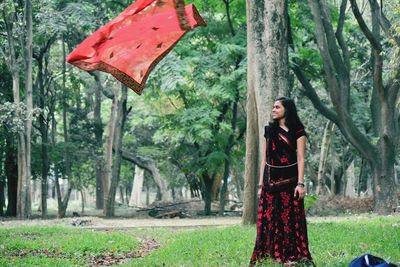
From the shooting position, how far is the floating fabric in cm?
712

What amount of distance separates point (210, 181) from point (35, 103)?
28.2ft

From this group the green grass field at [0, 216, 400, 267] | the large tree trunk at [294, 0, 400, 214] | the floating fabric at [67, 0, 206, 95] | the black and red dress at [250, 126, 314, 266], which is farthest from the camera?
the large tree trunk at [294, 0, 400, 214]

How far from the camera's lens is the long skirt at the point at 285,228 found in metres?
7.76

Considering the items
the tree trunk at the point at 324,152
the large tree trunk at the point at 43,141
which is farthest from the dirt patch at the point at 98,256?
the tree trunk at the point at 324,152

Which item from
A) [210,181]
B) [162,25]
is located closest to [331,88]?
[210,181]

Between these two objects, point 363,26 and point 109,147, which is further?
point 109,147

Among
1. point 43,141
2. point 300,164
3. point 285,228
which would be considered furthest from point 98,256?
point 43,141

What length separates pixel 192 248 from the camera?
11000mm

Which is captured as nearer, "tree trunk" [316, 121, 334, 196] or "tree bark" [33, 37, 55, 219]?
"tree bark" [33, 37, 55, 219]

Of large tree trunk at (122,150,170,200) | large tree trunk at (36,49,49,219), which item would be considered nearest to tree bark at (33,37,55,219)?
large tree trunk at (36,49,49,219)

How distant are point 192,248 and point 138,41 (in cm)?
465

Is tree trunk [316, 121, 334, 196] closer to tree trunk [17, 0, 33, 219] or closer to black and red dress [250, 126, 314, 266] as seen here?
tree trunk [17, 0, 33, 219]

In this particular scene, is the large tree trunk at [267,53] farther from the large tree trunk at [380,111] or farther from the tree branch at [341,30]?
the tree branch at [341,30]

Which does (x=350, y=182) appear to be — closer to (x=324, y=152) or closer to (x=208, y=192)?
(x=324, y=152)
